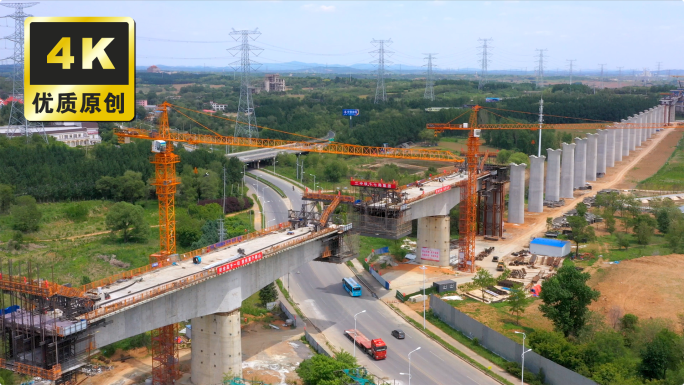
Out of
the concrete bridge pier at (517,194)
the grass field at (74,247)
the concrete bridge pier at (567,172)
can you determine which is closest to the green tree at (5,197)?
the grass field at (74,247)

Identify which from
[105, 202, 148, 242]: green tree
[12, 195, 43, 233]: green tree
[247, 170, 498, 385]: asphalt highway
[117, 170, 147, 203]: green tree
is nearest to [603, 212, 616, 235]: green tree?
[247, 170, 498, 385]: asphalt highway

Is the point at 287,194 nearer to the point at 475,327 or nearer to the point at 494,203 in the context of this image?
the point at 494,203

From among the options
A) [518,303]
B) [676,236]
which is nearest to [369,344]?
[518,303]

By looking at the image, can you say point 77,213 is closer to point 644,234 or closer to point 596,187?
point 644,234

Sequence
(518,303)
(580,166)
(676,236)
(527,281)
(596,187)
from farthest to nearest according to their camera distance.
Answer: (596,187), (580,166), (676,236), (527,281), (518,303)

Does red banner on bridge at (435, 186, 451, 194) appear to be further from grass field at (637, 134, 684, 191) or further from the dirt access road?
grass field at (637, 134, 684, 191)

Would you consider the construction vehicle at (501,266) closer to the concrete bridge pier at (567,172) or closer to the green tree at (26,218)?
the concrete bridge pier at (567,172)
